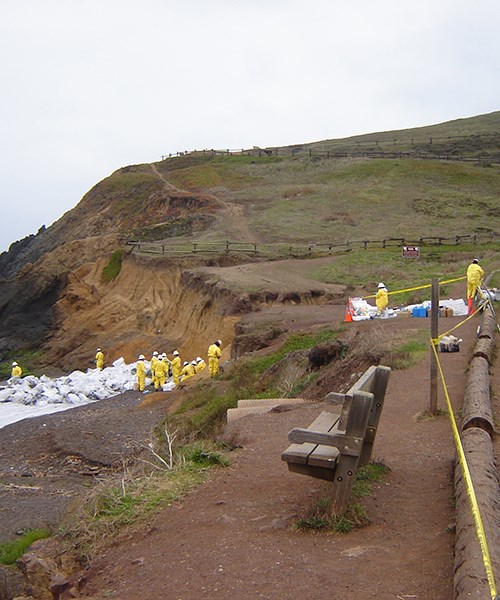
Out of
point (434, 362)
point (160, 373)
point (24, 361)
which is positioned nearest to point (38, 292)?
point (24, 361)

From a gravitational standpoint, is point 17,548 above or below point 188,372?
above

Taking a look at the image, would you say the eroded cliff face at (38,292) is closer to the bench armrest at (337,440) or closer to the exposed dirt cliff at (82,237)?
the exposed dirt cliff at (82,237)

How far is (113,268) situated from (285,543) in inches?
1520

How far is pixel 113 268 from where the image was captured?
43.6m

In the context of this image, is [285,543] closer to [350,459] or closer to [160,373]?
[350,459]

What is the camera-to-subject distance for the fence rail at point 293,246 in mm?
40719

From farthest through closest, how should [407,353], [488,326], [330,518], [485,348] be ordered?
1. [488,326]
2. [407,353]
3. [485,348]
4. [330,518]

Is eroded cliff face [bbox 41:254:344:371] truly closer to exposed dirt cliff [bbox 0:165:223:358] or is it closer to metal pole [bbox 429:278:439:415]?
exposed dirt cliff [bbox 0:165:223:358]

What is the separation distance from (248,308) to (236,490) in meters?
22.4

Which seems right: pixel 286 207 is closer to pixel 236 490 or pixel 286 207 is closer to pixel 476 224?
pixel 476 224

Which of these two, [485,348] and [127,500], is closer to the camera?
[127,500]

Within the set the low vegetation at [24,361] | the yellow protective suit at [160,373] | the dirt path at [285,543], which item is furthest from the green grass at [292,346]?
the low vegetation at [24,361]

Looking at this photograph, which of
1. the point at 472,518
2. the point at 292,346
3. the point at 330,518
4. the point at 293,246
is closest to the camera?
the point at 472,518

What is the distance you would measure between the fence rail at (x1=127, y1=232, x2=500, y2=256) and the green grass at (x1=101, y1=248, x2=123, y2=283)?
1.01 metres
